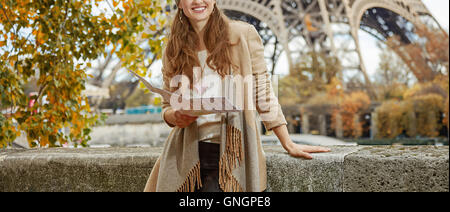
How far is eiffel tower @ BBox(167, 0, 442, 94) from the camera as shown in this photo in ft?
41.9

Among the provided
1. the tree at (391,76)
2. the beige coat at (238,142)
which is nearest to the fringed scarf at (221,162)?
the beige coat at (238,142)

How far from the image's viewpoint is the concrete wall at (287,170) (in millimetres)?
1305

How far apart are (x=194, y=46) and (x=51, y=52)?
1550 mm

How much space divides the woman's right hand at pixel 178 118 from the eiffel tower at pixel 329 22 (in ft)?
35.3

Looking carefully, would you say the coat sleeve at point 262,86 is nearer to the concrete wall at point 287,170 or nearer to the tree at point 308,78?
the concrete wall at point 287,170

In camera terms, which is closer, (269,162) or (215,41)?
(215,41)

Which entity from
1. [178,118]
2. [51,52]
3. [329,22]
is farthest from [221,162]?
[329,22]

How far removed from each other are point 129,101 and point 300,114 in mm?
7534

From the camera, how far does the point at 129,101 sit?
1981 cm

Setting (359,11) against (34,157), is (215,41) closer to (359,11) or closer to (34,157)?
(34,157)

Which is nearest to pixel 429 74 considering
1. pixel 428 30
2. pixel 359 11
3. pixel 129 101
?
pixel 428 30

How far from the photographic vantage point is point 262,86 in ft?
4.07

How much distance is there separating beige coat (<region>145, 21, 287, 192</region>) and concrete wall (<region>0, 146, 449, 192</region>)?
0.72ft

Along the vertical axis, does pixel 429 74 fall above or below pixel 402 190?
above
